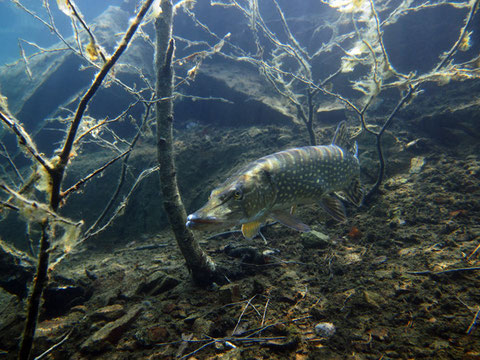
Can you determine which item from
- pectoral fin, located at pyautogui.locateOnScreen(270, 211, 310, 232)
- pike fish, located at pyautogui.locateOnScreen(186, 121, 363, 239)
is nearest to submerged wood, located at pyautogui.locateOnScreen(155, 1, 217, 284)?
pike fish, located at pyautogui.locateOnScreen(186, 121, 363, 239)

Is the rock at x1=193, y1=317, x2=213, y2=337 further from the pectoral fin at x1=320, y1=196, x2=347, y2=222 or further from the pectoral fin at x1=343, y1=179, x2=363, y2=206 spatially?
the pectoral fin at x1=343, y1=179, x2=363, y2=206

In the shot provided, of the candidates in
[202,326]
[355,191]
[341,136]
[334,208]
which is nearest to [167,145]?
[202,326]

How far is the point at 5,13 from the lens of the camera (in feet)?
138

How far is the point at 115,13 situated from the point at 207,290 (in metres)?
19.7

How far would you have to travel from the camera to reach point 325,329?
1.97m

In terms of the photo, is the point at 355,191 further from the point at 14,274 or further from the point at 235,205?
the point at 14,274

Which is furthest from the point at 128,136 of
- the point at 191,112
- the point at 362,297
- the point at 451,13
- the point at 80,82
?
the point at 451,13

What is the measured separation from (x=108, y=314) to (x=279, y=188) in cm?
243

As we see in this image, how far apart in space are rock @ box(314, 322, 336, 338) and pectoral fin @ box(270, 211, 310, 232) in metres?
0.88

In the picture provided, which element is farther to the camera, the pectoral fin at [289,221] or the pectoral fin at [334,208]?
the pectoral fin at [334,208]

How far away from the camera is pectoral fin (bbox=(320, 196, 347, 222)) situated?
309 cm

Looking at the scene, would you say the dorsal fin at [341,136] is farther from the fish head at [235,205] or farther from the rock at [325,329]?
the rock at [325,329]

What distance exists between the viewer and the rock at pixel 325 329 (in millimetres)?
1930

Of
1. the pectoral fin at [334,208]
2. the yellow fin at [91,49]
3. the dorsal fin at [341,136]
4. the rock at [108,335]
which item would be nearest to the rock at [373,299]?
the pectoral fin at [334,208]
